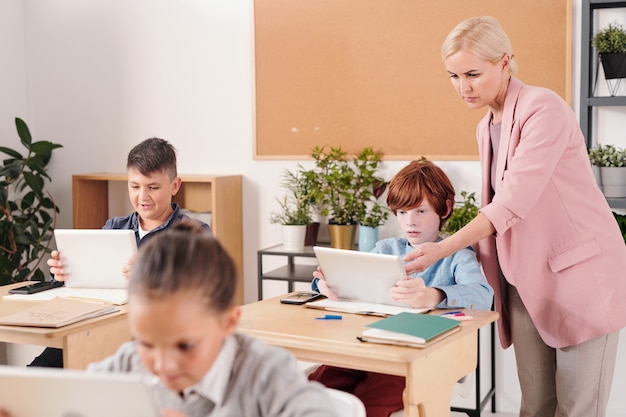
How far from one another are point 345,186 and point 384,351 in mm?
1888

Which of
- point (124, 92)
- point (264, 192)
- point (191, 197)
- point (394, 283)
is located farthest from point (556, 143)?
point (124, 92)

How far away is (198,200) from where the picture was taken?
4.18 m

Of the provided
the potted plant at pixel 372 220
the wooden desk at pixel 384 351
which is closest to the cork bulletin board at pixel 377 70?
the potted plant at pixel 372 220

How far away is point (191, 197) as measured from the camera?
13.8 ft

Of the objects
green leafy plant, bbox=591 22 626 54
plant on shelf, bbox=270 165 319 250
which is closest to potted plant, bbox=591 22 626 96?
green leafy plant, bbox=591 22 626 54

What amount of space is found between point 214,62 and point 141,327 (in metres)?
3.14

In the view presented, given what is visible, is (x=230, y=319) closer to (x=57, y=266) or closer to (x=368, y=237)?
(x=57, y=266)

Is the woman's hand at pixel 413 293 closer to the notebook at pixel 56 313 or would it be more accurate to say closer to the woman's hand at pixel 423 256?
the woman's hand at pixel 423 256

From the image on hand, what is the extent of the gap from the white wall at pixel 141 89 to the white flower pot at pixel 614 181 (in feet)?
2.40

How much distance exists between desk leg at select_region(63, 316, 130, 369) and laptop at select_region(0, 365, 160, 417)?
105 cm

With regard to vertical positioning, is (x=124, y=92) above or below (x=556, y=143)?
above

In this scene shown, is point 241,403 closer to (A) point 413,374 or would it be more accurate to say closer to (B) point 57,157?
(A) point 413,374

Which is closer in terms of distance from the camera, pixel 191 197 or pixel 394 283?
pixel 394 283

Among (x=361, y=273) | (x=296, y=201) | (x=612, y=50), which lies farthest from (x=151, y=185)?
(x=612, y=50)
